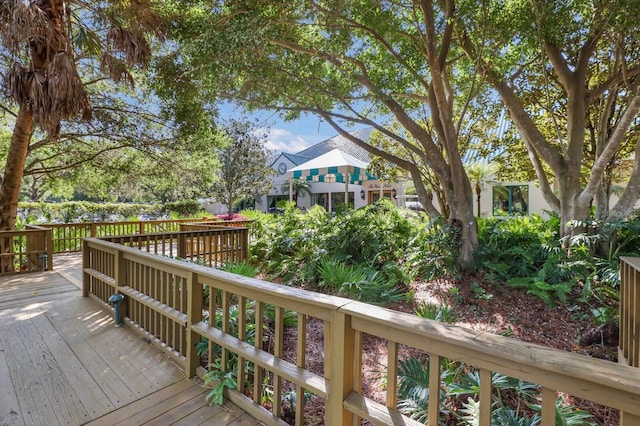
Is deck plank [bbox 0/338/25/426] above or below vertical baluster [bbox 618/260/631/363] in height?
below

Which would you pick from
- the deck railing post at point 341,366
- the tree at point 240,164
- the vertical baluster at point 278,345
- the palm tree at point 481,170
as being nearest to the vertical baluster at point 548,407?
the deck railing post at point 341,366

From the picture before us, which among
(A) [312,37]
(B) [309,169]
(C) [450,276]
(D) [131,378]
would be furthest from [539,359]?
(B) [309,169]

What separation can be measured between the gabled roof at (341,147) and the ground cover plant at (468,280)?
444 inches

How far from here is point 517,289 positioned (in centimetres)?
465

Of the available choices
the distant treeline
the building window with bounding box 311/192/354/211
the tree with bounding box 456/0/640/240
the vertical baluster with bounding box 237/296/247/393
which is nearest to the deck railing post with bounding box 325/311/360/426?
the vertical baluster with bounding box 237/296/247/393

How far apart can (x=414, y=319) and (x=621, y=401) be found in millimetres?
653

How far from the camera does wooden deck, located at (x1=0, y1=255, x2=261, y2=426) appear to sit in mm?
2066

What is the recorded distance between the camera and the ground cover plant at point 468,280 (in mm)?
2488

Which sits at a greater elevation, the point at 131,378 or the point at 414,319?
the point at 414,319

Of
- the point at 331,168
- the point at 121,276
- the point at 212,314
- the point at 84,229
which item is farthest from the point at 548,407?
the point at 84,229

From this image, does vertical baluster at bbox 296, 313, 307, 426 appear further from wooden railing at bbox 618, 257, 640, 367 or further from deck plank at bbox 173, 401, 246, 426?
wooden railing at bbox 618, 257, 640, 367

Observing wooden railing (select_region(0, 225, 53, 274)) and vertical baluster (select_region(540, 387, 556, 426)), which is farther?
wooden railing (select_region(0, 225, 53, 274))

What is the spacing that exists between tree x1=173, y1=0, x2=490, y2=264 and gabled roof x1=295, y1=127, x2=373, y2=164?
34.3ft

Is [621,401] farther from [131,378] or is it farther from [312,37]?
[312,37]
